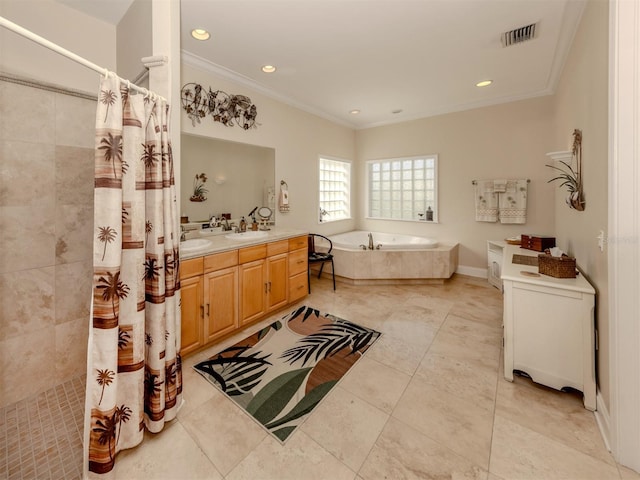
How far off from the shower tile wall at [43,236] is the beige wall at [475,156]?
14.7 ft

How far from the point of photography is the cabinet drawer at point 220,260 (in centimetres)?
229

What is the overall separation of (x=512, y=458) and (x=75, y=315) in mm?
2823

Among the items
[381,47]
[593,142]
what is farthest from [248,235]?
[593,142]

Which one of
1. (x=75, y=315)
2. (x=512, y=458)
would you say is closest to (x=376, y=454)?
(x=512, y=458)

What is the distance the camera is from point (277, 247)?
302 centimetres

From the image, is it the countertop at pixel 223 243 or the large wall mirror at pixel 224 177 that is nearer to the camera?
the countertop at pixel 223 243

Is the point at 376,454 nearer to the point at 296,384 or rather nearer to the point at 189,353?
the point at 296,384

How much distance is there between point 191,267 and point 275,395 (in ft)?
3.83

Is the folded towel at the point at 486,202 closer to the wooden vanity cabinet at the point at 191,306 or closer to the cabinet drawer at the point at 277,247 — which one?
the cabinet drawer at the point at 277,247

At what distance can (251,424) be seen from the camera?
1.60m

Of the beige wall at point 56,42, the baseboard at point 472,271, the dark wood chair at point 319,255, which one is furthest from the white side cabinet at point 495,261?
the beige wall at point 56,42

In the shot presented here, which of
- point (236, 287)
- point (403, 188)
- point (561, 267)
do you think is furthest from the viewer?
point (403, 188)

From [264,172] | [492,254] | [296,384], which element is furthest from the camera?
[492,254]

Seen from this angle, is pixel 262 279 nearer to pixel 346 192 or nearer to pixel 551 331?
pixel 551 331
